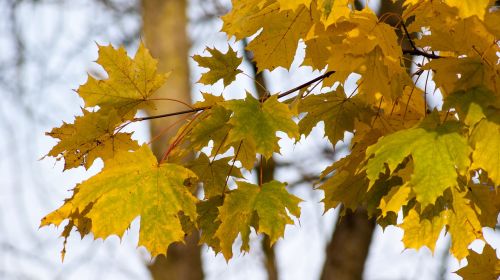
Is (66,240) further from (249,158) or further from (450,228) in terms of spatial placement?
(450,228)

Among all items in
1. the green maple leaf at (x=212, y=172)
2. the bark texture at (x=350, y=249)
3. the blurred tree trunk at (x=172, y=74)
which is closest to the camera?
the green maple leaf at (x=212, y=172)

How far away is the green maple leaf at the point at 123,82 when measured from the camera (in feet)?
5.26

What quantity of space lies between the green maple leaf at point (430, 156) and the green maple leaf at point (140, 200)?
43 cm

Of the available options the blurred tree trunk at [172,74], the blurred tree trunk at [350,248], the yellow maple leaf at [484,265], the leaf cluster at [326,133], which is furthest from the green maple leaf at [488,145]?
the blurred tree trunk at [172,74]

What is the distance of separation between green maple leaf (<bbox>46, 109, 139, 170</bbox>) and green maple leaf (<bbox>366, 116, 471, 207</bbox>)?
660 mm

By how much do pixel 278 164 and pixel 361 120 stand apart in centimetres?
361

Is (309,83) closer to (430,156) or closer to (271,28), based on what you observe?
(271,28)

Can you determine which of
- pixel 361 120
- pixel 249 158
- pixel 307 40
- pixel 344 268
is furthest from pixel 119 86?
pixel 344 268

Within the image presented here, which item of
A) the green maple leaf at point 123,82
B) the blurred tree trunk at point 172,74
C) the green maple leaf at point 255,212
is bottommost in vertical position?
the green maple leaf at point 255,212

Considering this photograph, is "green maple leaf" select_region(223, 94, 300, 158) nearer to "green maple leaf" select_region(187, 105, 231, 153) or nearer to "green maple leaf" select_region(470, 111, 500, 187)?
"green maple leaf" select_region(187, 105, 231, 153)

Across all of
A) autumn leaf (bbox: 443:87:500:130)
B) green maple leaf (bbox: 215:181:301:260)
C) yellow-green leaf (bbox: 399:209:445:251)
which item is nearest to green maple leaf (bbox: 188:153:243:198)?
green maple leaf (bbox: 215:181:301:260)

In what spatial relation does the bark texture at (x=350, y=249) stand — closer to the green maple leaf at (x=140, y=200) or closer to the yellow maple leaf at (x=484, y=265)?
the yellow maple leaf at (x=484, y=265)

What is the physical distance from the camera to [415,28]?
1501 mm

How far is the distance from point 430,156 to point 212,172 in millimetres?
612
